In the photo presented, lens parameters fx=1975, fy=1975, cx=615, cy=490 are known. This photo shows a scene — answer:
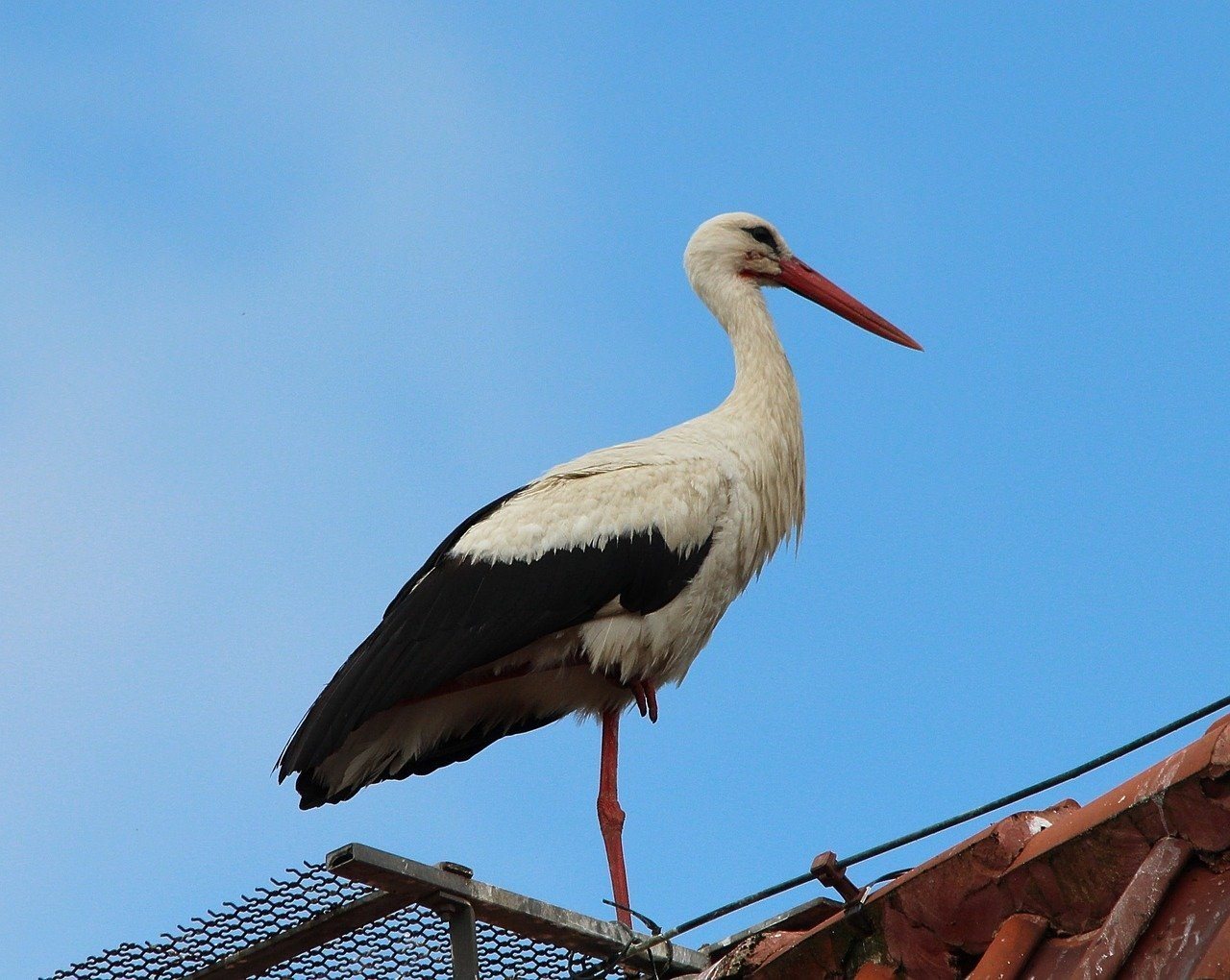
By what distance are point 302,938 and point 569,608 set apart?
7.94 ft

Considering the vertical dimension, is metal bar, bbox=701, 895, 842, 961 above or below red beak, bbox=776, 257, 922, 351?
below

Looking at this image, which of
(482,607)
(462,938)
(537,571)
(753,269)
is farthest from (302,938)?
(753,269)

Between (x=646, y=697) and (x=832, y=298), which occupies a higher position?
(x=832, y=298)

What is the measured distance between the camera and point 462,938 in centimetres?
464

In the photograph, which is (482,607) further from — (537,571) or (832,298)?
(832,298)

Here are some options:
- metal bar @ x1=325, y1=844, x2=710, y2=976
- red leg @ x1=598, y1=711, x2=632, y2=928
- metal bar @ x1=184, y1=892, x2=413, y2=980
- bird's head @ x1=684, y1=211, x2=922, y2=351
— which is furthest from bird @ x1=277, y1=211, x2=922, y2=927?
metal bar @ x1=325, y1=844, x2=710, y2=976

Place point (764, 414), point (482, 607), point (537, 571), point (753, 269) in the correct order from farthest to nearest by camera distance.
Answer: point (753, 269) → point (764, 414) → point (537, 571) → point (482, 607)

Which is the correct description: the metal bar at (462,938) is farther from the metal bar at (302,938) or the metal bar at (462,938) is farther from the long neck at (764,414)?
the long neck at (764,414)

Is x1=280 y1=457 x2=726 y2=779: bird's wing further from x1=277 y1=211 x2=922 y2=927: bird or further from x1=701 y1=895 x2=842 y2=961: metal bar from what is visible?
x1=701 y1=895 x2=842 y2=961: metal bar

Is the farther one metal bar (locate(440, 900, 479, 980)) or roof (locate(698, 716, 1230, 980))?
metal bar (locate(440, 900, 479, 980))

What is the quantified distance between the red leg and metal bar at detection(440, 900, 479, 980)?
2.15 meters

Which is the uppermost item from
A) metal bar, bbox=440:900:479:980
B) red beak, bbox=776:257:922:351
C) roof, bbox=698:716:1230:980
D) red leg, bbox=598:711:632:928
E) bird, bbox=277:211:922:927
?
red beak, bbox=776:257:922:351

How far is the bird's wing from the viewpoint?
270 inches

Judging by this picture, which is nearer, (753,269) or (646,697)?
(646,697)
